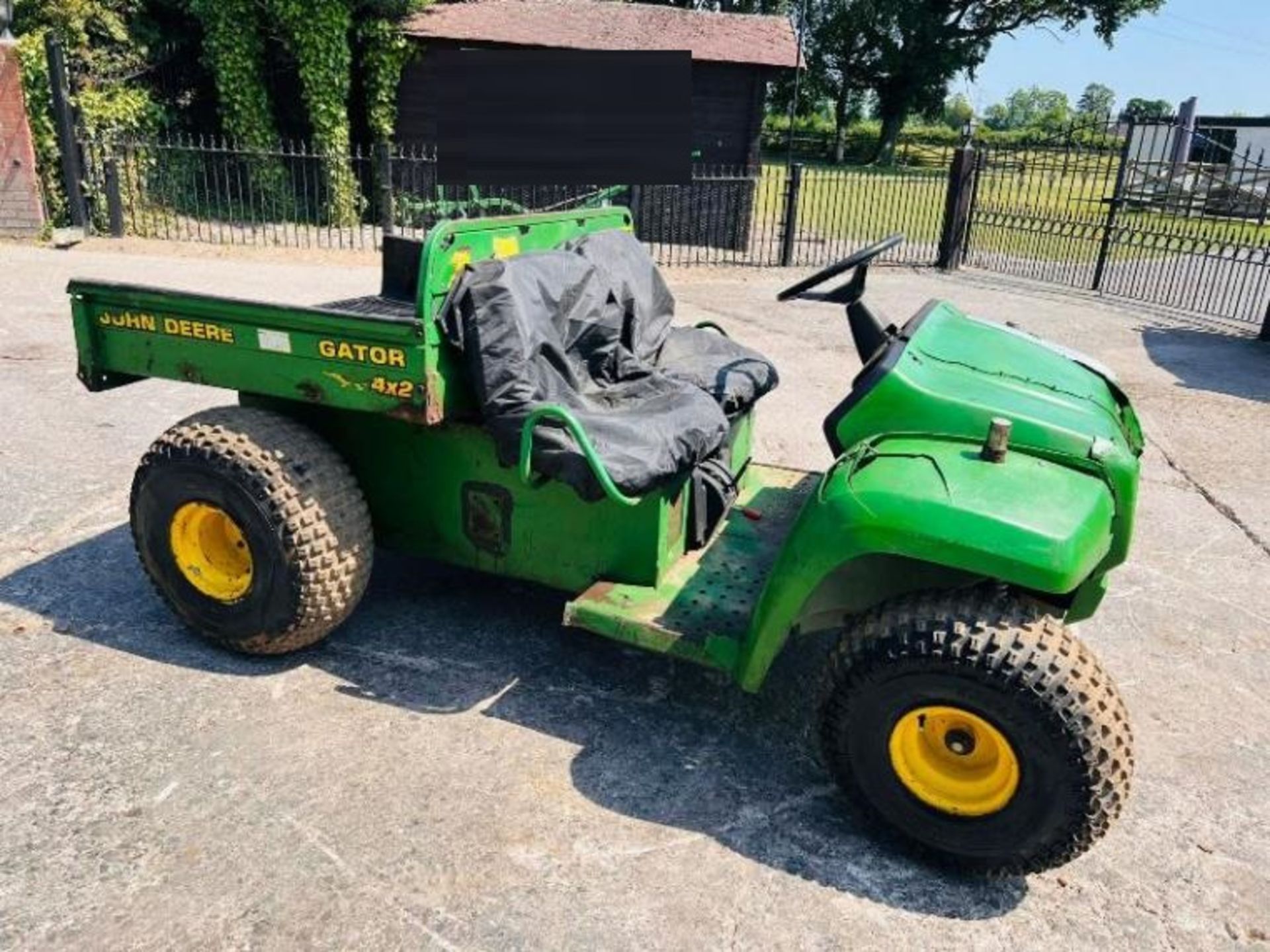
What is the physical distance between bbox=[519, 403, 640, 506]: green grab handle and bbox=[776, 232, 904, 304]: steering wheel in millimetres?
1096

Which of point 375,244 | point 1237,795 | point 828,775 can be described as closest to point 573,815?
point 828,775

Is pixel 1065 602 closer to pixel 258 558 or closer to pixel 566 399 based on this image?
pixel 566 399

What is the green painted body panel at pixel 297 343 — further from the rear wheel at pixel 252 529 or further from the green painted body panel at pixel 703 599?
the green painted body panel at pixel 703 599

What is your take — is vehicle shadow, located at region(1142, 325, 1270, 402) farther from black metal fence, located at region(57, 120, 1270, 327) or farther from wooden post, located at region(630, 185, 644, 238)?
wooden post, located at region(630, 185, 644, 238)

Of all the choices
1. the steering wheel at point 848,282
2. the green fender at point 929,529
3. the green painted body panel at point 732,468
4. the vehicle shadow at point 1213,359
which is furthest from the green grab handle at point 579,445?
the vehicle shadow at point 1213,359

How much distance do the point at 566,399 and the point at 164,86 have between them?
14179mm

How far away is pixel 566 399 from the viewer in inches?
142

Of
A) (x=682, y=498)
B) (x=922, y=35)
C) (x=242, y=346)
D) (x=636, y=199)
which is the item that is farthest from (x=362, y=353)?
(x=922, y=35)

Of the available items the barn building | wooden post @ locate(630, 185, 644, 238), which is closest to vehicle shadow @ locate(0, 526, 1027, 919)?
wooden post @ locate(630, 185, 644, 238)

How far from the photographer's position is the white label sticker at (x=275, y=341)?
342cm

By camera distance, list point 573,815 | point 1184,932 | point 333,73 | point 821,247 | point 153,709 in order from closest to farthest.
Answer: point 1184,932
point 573,815
point 153,709
point 333,73
point 821,247

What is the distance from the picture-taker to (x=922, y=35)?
40.9m

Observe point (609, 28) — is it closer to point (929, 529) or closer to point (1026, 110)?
point (929, 529)

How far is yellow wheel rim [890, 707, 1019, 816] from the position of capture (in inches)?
104
